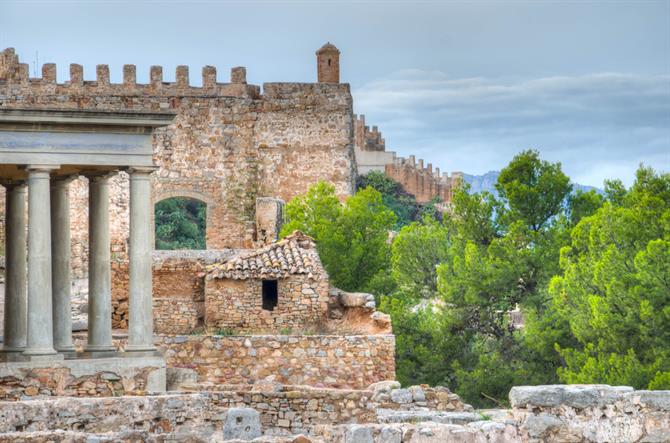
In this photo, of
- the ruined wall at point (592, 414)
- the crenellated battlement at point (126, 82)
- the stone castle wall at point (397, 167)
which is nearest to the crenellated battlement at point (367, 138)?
the stone castle wall at point (397, 167)

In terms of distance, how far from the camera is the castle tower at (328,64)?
51.1m

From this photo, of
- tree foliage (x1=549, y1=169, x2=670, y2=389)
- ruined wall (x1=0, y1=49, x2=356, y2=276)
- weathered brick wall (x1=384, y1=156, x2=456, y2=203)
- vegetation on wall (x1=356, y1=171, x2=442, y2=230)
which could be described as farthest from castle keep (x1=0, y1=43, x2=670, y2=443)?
weathered brick wall (x1=384, y1=156, x2=456, y2=203)

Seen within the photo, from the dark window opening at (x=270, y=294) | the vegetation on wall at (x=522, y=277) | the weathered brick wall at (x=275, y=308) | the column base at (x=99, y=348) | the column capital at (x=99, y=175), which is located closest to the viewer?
the column base at (x=99, y=348)

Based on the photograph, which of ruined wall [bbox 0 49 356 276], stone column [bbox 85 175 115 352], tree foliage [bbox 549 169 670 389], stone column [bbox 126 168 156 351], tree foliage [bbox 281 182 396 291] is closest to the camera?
stone column [bbox 126 168 156 351]

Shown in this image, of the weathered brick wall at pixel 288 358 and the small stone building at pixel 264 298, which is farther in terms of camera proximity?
the small stone building at pixel 264 298

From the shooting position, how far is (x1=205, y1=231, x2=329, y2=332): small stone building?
3061 centimetres

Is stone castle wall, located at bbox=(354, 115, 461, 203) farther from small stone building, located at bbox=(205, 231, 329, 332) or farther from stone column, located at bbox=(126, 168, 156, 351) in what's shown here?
stone column, located at bbox=(126, 168, 156, 351)

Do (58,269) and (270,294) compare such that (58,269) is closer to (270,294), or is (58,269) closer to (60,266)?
(60,266)

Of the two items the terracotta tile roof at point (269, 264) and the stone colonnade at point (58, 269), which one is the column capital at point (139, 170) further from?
the terracotta tile roof at point (269, 264)

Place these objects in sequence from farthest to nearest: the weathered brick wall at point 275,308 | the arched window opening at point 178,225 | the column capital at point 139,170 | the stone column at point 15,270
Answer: the arched window opening at point 178,225 < the weathered brick wall at point 275,308 < the stone column at point 15,270 < the column capital at point 139,170

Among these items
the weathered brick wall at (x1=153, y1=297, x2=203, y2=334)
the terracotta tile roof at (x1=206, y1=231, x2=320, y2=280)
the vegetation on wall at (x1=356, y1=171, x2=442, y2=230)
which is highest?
the vegetation on wall at (x1=356, y1=171, x2=442, y2=230)

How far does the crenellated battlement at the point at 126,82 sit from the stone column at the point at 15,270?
22.6 m

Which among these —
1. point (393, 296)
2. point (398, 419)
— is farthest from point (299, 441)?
point (393, 296)

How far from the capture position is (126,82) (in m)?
49.7
